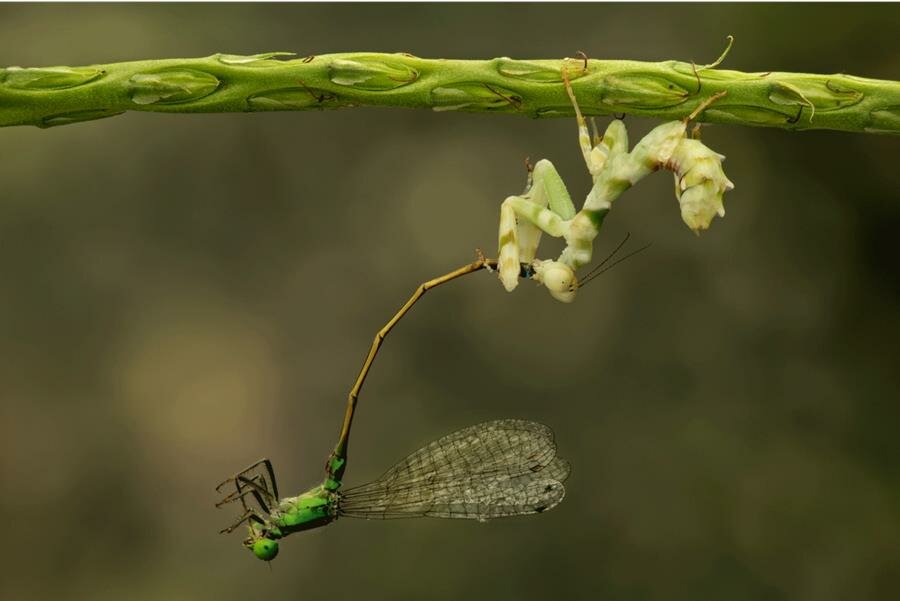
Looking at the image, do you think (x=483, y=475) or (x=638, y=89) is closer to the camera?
(x=638, y=89)

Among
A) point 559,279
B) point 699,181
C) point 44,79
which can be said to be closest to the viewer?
point 44,79

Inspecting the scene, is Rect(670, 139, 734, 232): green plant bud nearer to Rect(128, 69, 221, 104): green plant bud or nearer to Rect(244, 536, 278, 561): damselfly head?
Rect(128, 69, 221, 104): green plant bud

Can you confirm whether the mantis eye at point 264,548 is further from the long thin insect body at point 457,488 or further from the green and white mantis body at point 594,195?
the green and white mantis body at point 594,195

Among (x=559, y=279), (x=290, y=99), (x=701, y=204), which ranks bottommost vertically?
(x=559, y=279)

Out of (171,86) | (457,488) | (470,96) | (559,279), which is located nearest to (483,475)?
(457,488)

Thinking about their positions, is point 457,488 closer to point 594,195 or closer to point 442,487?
point 442,487

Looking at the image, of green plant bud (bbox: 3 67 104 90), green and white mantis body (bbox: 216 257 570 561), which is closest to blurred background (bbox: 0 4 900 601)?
green and white mantis body (bbox: 216 257 570 561)

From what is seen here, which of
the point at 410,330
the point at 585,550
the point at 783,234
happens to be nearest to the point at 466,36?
the point at 410,330
